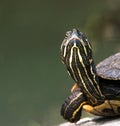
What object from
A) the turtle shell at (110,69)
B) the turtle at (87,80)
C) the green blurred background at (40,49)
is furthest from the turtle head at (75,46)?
the green blurred background at (40,49)

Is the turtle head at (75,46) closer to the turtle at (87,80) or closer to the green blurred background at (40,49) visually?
the turtle at (87,80)

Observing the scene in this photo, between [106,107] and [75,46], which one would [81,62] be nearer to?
[75,46]

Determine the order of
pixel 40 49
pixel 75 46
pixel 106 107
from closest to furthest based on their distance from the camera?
1. pixel 75 46
2. pixel 106 107
3. pixel 40 49

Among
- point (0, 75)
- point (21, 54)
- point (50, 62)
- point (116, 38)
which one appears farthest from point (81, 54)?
point (116, 38)

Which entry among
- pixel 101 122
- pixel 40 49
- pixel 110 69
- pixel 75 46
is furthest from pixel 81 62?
pixel 40 49

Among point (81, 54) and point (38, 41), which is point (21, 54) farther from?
point (81, 54)

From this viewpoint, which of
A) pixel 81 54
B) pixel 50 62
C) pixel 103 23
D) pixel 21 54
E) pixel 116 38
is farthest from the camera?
pixel 103 23

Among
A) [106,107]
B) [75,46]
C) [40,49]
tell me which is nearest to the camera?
[75,46]
